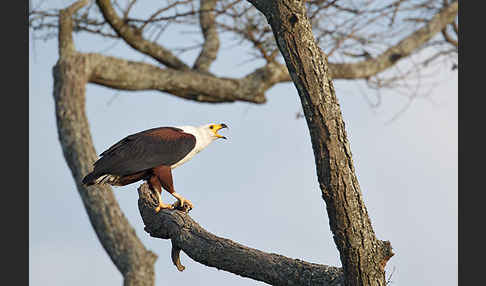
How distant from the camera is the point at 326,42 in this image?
6.44m

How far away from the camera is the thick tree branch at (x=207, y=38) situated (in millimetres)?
7312

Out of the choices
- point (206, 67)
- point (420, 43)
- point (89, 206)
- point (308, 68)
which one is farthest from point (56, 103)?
point (420, 43)

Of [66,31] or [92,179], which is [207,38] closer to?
[66,31]

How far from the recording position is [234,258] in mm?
2914

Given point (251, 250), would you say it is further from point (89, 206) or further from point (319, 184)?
point (89, 206)

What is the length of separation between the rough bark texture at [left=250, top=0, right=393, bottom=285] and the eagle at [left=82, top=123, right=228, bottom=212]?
1.30 metres

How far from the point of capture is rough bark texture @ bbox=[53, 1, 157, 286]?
5.41m

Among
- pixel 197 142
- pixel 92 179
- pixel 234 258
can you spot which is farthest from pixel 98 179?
pixel 234 258

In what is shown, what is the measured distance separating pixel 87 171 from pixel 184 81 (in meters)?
1.71

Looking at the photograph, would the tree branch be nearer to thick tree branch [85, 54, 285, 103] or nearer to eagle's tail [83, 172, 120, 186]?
thick tree branch [85, 54, 285, 103]

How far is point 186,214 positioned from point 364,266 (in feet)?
4.07

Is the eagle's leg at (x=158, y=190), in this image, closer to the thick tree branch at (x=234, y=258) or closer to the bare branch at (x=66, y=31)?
the thick tree branch at (x=234, y=258)

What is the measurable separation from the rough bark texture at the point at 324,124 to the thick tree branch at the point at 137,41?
4553mm

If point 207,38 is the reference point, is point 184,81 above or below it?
below
